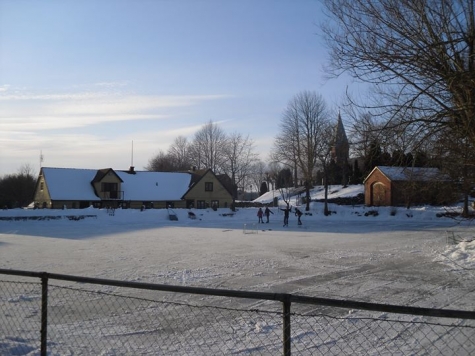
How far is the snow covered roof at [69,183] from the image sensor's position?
63.3 meters

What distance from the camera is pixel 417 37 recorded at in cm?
966

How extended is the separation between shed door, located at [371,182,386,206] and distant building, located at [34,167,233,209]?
967 inches

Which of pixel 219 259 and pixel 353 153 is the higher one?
pixel 353 153

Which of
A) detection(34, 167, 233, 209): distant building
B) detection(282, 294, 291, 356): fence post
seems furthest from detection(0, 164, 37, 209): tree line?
detection(282, 294, 291, 356): fence post

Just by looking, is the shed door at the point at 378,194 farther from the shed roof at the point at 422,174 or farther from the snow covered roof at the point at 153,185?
the shed roof at the point at 422,174

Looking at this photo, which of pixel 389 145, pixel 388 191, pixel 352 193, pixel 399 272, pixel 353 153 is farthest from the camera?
pixel 352 193

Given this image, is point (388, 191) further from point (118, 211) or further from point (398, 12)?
point (398, 12)

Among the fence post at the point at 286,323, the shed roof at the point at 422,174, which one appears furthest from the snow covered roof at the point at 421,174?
the fence post at the point at 286,323

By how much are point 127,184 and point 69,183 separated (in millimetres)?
8124

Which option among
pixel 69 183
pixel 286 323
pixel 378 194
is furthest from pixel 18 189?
pixel 286 323

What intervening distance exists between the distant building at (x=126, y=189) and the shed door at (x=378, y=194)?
967 inches

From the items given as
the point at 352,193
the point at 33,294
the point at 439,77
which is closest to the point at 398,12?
the point at 439,77

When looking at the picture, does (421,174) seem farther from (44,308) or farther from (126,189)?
(126,189)

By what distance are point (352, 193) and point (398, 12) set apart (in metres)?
61.0
